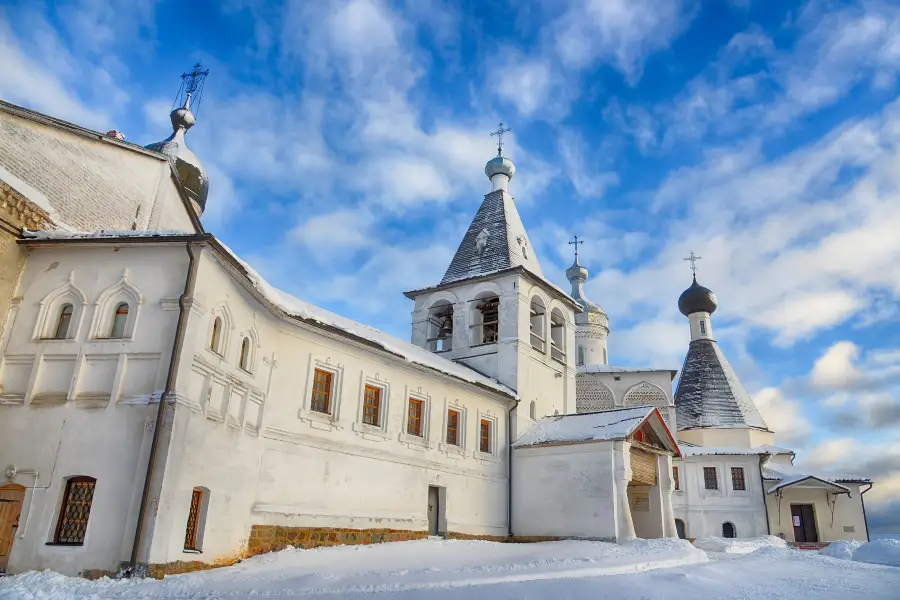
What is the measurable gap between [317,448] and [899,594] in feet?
34.6

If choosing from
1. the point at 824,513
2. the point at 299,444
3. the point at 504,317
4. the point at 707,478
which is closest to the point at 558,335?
the point at 504,317

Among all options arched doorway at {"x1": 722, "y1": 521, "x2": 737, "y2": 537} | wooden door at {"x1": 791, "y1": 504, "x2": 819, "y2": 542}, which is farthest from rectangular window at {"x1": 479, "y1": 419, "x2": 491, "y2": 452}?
wooden door at {"x1": 791, "y1": 504, "x2": 819, "y2": 542}

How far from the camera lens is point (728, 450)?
29.8m

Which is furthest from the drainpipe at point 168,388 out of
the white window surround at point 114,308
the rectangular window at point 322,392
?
the rectangular window at point 322,392

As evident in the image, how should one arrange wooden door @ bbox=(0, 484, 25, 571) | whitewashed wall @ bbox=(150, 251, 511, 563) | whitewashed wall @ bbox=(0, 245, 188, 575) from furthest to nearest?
whitewashed wall @ bbox=(150, 251, 511, 563) < wooden door @ bbox=(0, 484, 25, 571) < whitewashed wall @ bbox=(0, 245, 188, 575)

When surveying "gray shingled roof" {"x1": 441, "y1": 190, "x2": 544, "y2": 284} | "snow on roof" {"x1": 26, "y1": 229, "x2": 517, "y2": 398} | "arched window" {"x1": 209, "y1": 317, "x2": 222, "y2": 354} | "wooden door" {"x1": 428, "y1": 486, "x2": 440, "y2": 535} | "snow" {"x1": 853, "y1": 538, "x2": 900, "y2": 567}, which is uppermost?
"gray shingled roof" {"x1": 441, "y1": 190, "x2": 544, "y2": 284}

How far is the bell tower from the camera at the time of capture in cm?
2244

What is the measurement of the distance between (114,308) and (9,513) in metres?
3.38

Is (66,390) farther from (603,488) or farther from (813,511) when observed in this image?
(813,511)

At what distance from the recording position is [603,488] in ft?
60.3

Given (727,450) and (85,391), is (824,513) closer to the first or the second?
(727,450)

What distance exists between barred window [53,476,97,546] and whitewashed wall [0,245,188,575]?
128 millimetres

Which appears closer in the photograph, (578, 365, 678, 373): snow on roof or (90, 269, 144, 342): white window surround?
(90, 269, 144, 342): white window surround

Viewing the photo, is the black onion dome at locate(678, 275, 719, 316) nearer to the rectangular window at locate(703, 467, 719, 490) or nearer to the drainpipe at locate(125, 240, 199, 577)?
the rectangular window at locate(703, 467, 719, 490)
